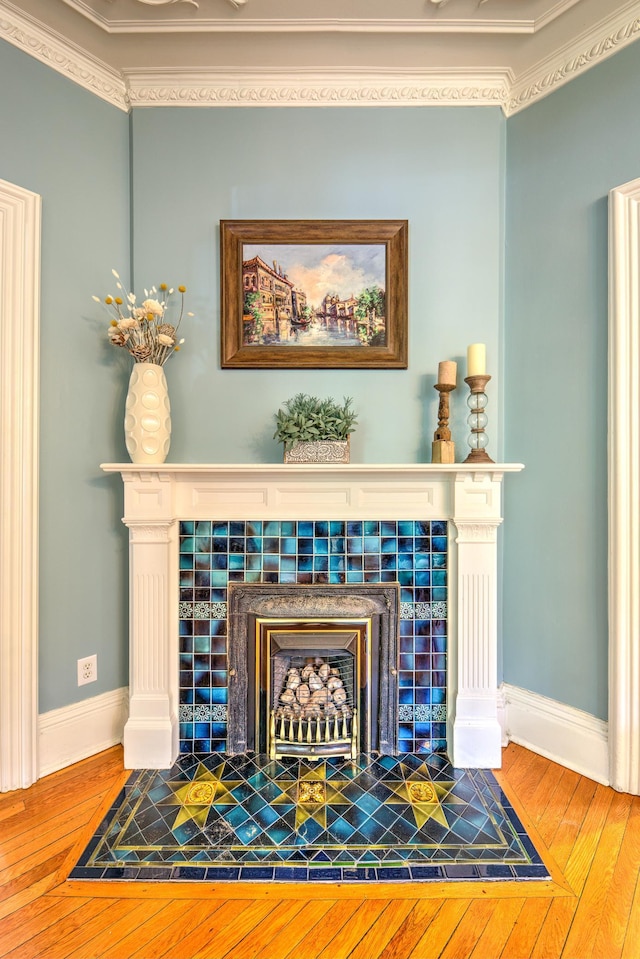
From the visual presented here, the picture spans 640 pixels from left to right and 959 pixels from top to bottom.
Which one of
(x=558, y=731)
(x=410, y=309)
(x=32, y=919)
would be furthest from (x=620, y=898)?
(x=410, y=309)

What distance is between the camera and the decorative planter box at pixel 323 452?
1.94 meters

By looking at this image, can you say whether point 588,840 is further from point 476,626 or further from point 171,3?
point 171,3

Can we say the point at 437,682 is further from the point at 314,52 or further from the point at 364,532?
the point at 314,52

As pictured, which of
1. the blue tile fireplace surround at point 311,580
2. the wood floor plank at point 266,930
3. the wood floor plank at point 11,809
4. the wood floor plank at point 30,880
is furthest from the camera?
the blue tile fireplace surround at point 311,580

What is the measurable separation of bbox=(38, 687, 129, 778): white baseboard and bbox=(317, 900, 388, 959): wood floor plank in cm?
128

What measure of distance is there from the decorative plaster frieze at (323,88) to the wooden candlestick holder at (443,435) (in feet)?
4.17

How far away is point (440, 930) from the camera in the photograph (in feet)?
4.16

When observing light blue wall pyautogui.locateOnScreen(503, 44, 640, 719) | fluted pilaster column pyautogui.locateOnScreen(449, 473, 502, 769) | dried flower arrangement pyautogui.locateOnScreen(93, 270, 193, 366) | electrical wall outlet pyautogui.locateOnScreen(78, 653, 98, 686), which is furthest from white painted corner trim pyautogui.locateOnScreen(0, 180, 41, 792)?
A: light blue wall pyautogui.locateOnScreen(503, 44, 640, 719)

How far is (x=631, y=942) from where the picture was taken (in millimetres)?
1238

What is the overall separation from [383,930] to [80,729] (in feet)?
4.59

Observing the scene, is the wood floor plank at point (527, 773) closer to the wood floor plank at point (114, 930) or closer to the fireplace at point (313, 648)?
the fireplace at point (313, 648)

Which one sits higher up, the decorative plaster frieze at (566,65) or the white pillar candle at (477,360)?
the decorative plaster frieze at (566,65)

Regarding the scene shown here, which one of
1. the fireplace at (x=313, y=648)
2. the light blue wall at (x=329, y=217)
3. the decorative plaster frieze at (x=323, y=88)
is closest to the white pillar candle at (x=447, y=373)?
the light blue wall at (x=329, y=217)

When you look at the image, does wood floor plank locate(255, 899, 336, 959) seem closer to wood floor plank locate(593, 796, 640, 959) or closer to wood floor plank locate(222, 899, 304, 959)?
wood floor plank locate(222, 899, 304, 959)
